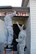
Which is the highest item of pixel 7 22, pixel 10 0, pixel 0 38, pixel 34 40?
pixel 10 0

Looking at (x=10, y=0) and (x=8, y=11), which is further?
(x=10, y=0)

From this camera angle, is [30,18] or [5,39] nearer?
[5,39]

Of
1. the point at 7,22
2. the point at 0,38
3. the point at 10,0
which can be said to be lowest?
the point at 0,38

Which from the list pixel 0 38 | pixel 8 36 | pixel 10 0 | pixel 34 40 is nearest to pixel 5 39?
pixel 8 36

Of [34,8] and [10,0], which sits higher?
[10,0]

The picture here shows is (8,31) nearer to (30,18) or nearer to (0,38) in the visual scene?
(0,38)

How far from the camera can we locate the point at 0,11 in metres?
10.6

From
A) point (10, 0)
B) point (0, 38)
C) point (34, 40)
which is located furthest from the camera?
point (10, 0)

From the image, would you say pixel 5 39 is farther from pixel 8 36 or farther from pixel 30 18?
pixel 30 18

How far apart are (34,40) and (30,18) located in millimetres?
1257

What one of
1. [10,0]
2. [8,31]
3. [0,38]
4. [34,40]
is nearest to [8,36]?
[8,31]

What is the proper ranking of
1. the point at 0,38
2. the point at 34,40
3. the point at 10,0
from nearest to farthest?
the point at 0,38
the point at 34,40
the point at 10,0

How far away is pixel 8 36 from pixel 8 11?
5118mm

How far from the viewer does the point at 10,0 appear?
22547mm
